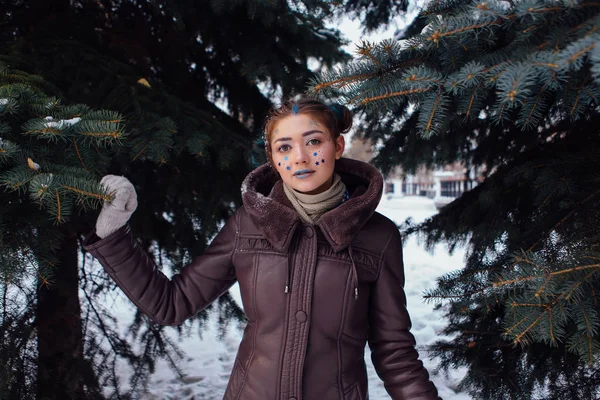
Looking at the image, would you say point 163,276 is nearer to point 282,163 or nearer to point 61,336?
point 282,163

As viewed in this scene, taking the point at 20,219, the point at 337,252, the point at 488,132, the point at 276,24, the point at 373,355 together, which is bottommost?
the point at 373,355

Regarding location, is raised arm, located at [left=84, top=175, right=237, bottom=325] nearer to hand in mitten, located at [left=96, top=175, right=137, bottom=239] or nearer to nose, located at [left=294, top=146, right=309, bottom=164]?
hand in mitten, located at [left=96, top=175, right=137, bottom=239]

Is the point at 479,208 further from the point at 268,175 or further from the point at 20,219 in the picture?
the point at 20,219

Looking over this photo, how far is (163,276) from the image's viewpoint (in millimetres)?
1903

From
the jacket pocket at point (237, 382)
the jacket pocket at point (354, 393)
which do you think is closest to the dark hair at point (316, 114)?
the jacket pocket at point (237, 382)

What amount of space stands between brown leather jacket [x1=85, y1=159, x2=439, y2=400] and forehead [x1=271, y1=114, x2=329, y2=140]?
26 centimetres

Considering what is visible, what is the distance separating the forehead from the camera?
1.80m

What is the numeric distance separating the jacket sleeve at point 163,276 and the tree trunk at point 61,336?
106 centimetres

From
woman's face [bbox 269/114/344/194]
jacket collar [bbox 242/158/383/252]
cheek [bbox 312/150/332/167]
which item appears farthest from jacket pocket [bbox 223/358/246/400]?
cheek [bbox 312/150/332/167]

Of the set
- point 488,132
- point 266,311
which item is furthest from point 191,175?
point 488,132

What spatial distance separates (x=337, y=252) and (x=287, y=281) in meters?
0.23

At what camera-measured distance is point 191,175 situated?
290cm

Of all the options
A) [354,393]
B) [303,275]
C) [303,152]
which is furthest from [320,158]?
[354,393]

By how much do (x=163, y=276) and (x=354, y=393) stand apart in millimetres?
928
